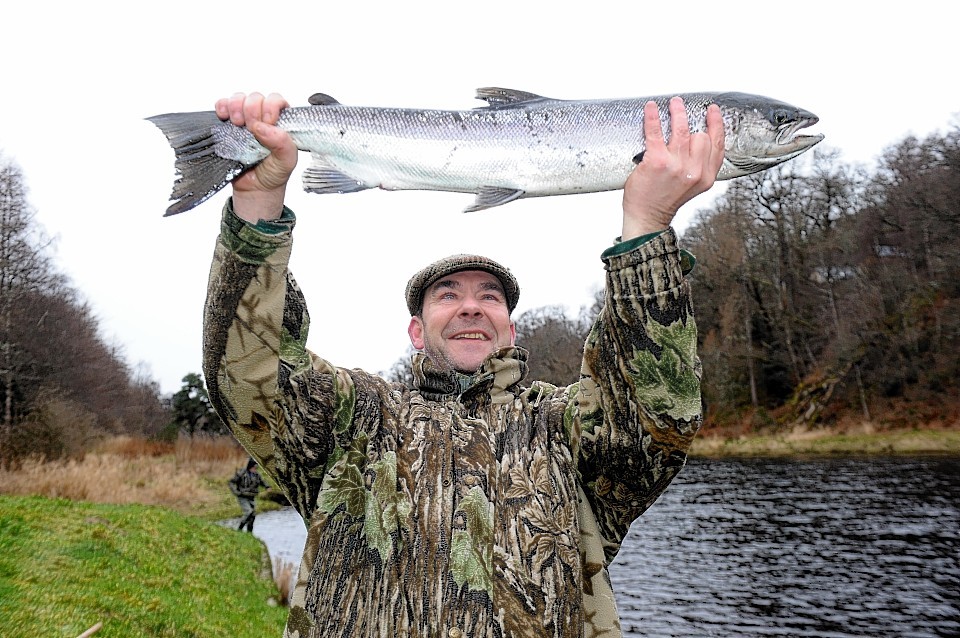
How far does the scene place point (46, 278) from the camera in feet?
112

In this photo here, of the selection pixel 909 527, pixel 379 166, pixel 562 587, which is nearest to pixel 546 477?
pixel 562 587

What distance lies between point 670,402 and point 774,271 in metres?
50.5

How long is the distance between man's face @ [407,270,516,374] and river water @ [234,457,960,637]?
954 cm

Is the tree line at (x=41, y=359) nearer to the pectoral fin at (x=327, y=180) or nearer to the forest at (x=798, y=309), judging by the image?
the forest at (x=798, y=309)

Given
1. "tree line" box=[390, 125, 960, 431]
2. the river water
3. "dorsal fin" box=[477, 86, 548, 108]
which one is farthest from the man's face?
"tree line" box=[390, 125, 960, 431]

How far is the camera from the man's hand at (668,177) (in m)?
2.66

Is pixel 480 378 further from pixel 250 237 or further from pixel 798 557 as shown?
pixel 798 557

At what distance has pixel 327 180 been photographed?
3166 mm

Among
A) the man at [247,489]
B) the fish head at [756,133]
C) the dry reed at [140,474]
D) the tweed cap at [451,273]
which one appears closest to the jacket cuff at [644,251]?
the fish head at [756,133]

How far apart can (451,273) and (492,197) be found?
525 mm

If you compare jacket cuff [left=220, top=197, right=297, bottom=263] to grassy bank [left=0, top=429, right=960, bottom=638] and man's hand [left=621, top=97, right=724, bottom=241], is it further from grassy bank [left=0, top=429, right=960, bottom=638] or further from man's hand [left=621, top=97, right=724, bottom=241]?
grassy bank [left=0, top=429, right=960, bottom=638]

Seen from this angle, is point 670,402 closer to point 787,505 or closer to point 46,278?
point 787,505

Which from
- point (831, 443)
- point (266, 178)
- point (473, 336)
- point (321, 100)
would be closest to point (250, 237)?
point (266, 178)

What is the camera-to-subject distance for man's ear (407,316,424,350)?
364cm
